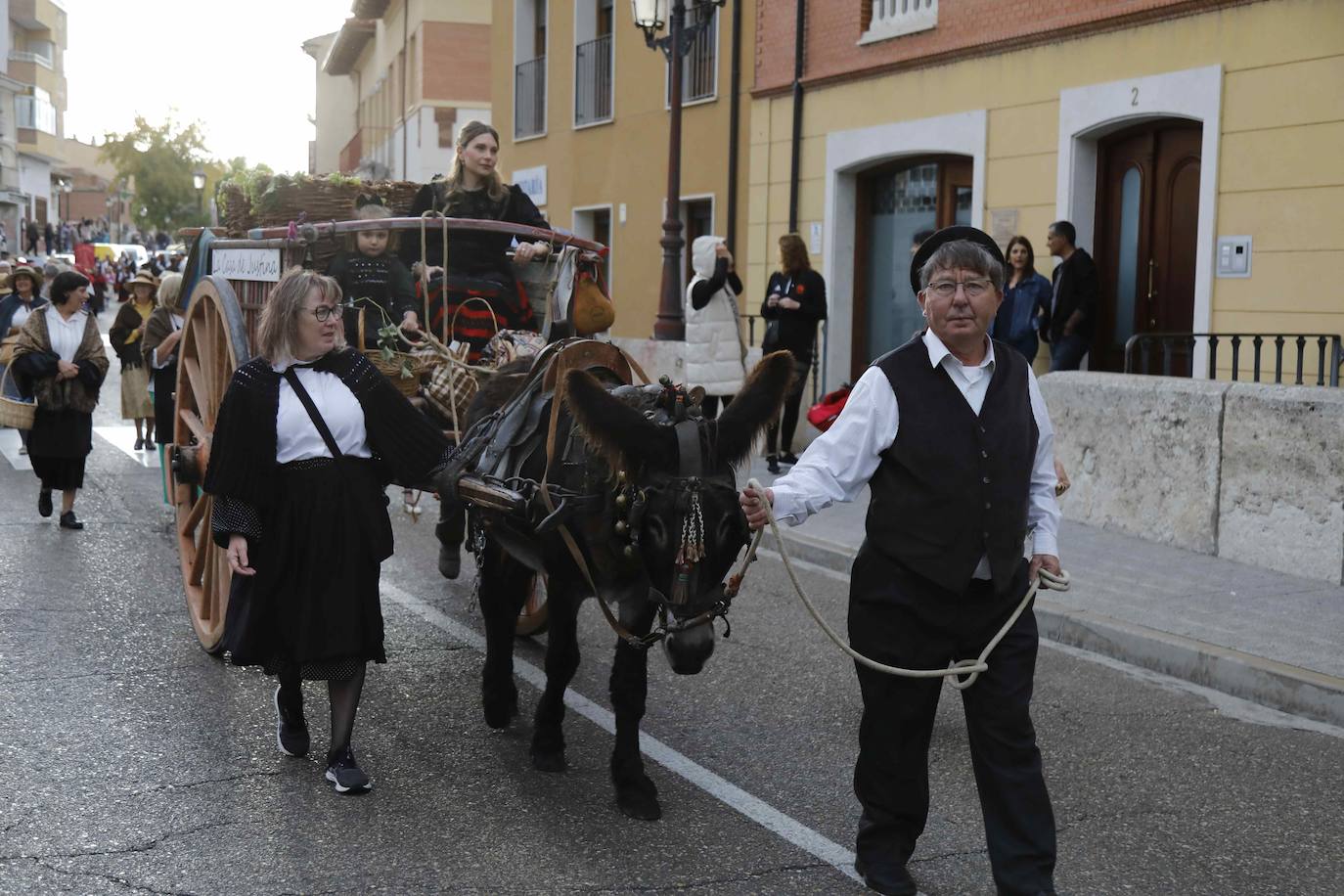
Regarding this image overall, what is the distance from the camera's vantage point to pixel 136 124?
6962 cm

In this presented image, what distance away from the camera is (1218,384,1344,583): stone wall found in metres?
8.70

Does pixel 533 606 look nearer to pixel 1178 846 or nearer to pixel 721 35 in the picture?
pixel 1178 846

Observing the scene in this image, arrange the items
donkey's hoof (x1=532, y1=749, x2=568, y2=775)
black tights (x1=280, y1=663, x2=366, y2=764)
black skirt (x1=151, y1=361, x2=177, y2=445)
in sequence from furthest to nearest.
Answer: black skirt (x1=151, y1=361, x2=177, y2=445)
donkey's hoof (x1=532, y1=749, x2=568, y2=775)
black tights (x1=280, y1=663, x2=366, y2=764)

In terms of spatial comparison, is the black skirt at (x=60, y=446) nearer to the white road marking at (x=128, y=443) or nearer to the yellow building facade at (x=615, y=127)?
the white road marking at (x=128, y=443)

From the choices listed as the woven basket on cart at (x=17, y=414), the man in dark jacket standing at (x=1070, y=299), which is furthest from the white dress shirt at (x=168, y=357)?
the man in dark jacket standing at (x=1070, y=299)

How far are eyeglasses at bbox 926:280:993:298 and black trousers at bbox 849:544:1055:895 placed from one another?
70 centimetres

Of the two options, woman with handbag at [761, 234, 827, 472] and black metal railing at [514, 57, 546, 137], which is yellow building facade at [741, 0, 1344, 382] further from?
black metal railing at [514, 57, 546, 137]

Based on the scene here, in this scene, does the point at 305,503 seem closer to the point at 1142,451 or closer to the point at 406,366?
the point at 406,366

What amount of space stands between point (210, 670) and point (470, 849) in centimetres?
246

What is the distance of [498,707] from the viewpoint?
19.0 feet

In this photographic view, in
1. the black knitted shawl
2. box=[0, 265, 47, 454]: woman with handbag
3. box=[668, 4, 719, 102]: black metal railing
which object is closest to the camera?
the black knitted shawl

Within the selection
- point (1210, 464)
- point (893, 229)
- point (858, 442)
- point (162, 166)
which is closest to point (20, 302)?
point (893, 229)

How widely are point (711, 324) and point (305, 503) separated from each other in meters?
8.30

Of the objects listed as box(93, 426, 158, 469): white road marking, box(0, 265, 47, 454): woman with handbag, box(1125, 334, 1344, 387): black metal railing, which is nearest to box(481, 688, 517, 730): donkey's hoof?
box(1125, 334, 1344, 387): black metal railing
